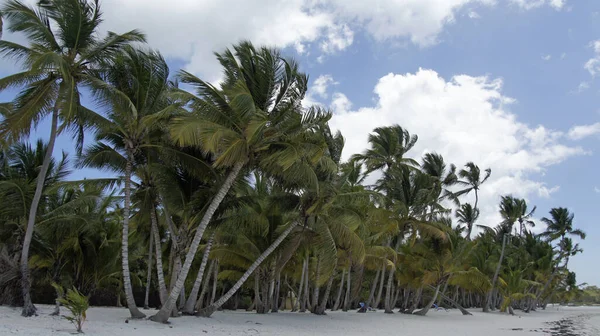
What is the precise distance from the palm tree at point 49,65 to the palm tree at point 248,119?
104 inches

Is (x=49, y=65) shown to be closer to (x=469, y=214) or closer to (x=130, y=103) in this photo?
(x=130, y=103)

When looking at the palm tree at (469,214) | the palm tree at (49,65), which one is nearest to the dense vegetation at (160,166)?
the palm tree at (49,65)

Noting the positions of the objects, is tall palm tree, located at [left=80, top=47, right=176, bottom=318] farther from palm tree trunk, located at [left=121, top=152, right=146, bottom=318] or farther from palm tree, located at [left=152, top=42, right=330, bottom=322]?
palm tree, located at [left=152, top=42, right=330, bottom=322]

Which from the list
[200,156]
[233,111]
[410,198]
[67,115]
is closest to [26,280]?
[67,115]

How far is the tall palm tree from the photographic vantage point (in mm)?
12289

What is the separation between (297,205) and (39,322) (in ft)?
30.8

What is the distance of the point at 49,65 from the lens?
37.5ft

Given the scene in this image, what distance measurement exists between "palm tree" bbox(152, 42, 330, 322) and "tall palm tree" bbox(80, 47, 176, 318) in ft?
3.03

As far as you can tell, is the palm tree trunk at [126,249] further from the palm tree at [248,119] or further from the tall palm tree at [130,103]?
the palm tree at [248,119]

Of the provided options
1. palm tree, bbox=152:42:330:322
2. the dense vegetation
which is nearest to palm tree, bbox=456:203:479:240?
the dense vegetation

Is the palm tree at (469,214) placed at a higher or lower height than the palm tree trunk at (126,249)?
higher

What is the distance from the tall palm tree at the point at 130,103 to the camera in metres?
12.3

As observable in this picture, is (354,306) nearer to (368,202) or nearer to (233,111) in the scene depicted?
(368,202)

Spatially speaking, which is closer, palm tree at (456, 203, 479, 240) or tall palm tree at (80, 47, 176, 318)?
tall palm tree at (80, 47, 176, 318)
